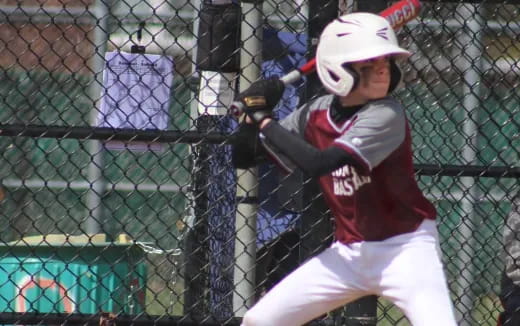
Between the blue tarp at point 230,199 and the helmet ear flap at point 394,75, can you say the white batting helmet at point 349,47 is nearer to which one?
the helmet ear flap at point 394,75

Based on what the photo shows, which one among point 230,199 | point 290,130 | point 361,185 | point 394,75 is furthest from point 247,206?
point 394,75

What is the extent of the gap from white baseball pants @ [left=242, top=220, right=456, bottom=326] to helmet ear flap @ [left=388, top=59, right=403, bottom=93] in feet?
1.72

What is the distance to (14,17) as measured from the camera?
27.6ft

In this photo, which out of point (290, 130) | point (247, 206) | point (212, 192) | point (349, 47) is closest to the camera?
point (349, 47)

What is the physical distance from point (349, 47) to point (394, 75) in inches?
9.2

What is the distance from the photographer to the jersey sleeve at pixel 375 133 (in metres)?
4.07

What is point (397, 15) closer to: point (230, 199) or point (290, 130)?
point (290, 130)

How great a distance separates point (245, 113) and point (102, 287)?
5.18 ft

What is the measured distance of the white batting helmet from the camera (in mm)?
4129

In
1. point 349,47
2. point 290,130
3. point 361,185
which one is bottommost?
point 361,185

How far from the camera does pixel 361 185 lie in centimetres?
424

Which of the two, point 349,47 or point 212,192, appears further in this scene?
point 212,192

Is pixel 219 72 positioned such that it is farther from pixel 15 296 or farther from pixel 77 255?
pixel 15 296

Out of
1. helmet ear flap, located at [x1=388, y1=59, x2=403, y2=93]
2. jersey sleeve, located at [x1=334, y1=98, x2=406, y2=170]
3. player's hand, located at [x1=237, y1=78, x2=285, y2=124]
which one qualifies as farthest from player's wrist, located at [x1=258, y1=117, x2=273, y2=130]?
helmet ear flap, located at [x1=388, y1=59, x2=403, y2=93]
